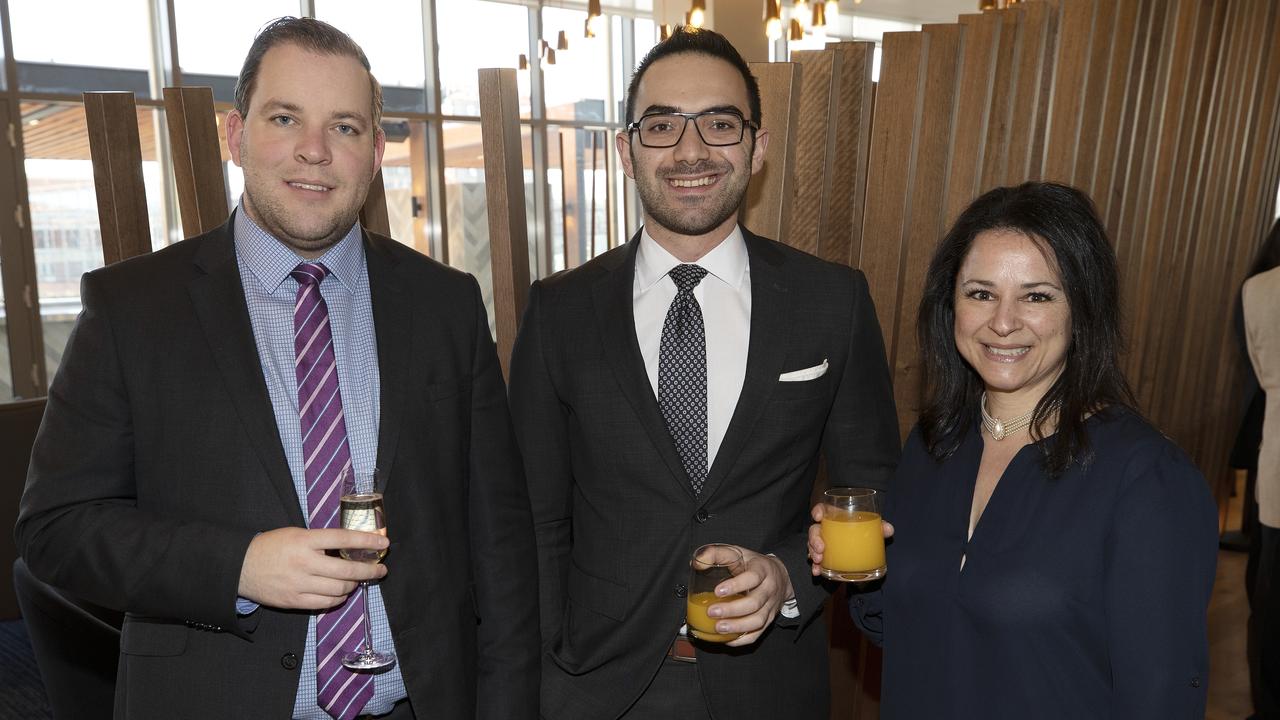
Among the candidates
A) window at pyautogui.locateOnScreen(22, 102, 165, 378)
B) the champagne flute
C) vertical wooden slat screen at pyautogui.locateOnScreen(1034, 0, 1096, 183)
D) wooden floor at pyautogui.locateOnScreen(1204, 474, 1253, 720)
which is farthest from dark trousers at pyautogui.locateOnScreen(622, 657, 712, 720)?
window at pyautogui.locateOnScreen(22, 102, 165, 378)

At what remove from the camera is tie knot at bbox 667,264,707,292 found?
202cm

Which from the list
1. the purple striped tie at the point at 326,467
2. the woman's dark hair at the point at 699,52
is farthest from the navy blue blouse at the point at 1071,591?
the purple striped tie at the point at 326,467

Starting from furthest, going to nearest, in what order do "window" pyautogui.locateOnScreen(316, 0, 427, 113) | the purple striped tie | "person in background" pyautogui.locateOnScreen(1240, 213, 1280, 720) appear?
1. "window" pyautogui.locateOnScreen(316, 0, 427, 113)
2. "person in background" pyautogui.locateOnScreen(1240, 213, 1280, 720)
3. the purple striped tie

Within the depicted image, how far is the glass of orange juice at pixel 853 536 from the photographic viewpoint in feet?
5.74

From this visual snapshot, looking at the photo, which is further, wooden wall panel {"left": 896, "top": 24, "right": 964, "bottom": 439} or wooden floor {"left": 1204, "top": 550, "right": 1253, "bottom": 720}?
wooden floor {"left": 1204, "top": 550, "right": 1253, "bottom": 720}

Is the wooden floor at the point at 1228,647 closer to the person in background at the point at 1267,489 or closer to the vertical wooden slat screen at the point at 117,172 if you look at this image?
the person in background at the point at 1267,489

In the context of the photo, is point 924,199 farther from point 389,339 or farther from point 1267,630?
point 1267,630

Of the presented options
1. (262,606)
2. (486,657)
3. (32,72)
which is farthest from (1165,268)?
(32,72)

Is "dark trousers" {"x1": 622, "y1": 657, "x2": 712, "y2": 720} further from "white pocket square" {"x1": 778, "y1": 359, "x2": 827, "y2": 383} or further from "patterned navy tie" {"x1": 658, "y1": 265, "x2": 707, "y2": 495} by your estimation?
"white pocket square" {"x1": 778, "y1": 359, "x2": 827, "y2": 383}

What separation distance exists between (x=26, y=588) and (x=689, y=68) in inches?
90.9

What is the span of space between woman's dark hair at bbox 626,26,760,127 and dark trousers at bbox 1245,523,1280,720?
117 inches

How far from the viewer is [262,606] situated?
1.55m

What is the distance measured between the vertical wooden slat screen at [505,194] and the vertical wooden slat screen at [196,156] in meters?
0.62

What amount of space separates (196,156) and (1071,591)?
2013 millimetres
